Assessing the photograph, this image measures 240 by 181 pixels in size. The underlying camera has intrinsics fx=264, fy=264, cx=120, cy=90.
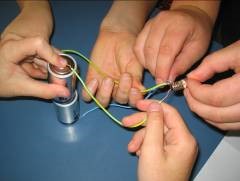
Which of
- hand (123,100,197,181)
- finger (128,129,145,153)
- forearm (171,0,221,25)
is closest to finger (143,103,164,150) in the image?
hand (123,100,197,181)

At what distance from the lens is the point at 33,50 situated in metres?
0.64

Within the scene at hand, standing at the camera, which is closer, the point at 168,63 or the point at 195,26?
the point at 168,63

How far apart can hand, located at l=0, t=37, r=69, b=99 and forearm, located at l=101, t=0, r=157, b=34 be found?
33 cm

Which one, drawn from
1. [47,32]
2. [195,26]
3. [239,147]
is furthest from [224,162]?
[47,32]

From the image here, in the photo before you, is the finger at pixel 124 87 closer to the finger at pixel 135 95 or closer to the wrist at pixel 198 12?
the finger at pixel 135 95

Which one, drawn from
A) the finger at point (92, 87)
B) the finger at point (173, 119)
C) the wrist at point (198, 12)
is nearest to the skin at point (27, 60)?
the finger at point (92, 87)

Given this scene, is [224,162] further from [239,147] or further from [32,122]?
[32,122]

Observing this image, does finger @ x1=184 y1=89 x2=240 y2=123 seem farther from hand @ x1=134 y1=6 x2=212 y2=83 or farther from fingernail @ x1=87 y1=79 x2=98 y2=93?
fingernail @ x1=87 y1=79 x2=98 y2=93

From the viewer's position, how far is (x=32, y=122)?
73 centimetres

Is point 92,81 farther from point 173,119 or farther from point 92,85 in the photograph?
point 173,119

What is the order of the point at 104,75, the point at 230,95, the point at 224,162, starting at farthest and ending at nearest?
the point at 104,75, the point at 224,162, the point at 230,95

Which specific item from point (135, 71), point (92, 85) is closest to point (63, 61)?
point (92, 85)

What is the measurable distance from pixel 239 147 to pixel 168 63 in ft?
1.04

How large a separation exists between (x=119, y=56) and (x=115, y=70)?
0.16 feet
